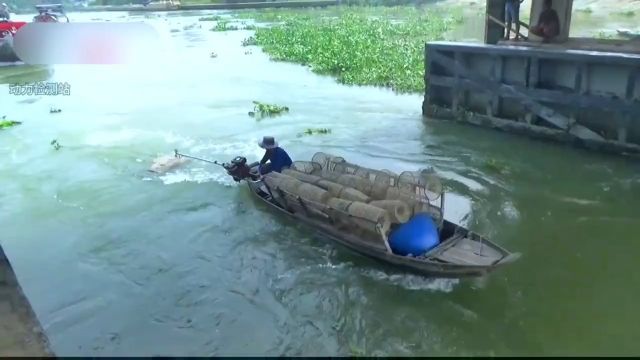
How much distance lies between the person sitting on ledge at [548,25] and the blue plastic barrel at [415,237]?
30.4 ft

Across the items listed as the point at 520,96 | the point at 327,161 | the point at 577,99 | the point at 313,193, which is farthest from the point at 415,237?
the point at 520,96

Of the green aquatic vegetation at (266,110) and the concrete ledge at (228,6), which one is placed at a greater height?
the concrete ledge at (228,6)

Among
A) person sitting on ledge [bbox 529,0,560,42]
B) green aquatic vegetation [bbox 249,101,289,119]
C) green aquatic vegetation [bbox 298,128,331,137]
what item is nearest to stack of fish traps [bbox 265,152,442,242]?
green aquatic vegetation [bbox 298,128,331,137]

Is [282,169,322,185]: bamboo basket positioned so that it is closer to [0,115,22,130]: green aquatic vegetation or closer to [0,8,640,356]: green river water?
[0,8,640,356]: green river water

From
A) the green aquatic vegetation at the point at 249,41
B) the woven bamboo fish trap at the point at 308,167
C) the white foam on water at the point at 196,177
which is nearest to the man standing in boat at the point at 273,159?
the woven bamboo fish trap at the point at 308,167

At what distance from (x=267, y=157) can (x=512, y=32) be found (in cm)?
964

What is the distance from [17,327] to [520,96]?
40.3 feet

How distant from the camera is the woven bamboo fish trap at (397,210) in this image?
25.3 ft

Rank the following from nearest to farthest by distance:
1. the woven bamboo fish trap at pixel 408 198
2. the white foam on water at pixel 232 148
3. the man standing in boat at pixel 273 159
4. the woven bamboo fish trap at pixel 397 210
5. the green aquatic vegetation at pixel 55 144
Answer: the woven bamboo fish trap at pixel 397 210 → the woven bamboo fish trap at pixel 408 198 → the man standing in boat at pixel 273 159 → the white foam on water at pixel 232 148 → the green aquatic vegetation at pixel 55 144

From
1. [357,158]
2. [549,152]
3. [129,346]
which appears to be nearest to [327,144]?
[357,158]

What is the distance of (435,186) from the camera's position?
27.4ft

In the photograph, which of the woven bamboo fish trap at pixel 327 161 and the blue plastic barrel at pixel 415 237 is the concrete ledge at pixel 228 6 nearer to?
the woven bamboo fish trap at pixel 327 161

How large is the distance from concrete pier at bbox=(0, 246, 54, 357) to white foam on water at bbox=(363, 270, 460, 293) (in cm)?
462

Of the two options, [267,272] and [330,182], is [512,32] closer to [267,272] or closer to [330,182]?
[330,182]
